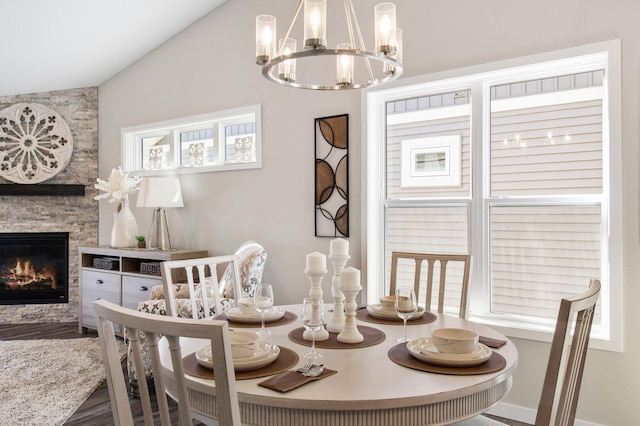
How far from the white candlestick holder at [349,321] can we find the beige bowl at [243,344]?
1.18 feet

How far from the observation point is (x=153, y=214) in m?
4.73

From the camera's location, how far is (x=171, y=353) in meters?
1.03

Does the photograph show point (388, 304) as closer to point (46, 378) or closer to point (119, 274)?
point (46, 378)

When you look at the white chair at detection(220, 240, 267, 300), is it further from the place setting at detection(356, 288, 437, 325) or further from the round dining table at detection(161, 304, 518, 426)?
the round dining table at detection(161, 304, 518, 426)

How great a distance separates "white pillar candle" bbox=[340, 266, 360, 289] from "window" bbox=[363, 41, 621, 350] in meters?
1.55

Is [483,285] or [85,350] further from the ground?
[483,285]

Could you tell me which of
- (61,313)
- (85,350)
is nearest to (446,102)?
(85,350)

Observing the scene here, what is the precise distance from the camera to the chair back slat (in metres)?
1.21

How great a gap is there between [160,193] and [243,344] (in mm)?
3222

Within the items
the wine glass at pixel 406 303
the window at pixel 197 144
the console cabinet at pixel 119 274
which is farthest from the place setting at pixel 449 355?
the console cabinet at pixel 119 274

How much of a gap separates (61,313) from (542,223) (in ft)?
16.3

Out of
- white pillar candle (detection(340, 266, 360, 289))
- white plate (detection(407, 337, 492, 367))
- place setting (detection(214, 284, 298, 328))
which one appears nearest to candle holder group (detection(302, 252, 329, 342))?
white pillar candle (detection(340, 266, 360, 289))

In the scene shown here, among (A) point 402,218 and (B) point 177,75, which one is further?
(B) point 177,75

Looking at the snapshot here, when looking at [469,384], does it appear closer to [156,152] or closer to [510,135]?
[510,135]
